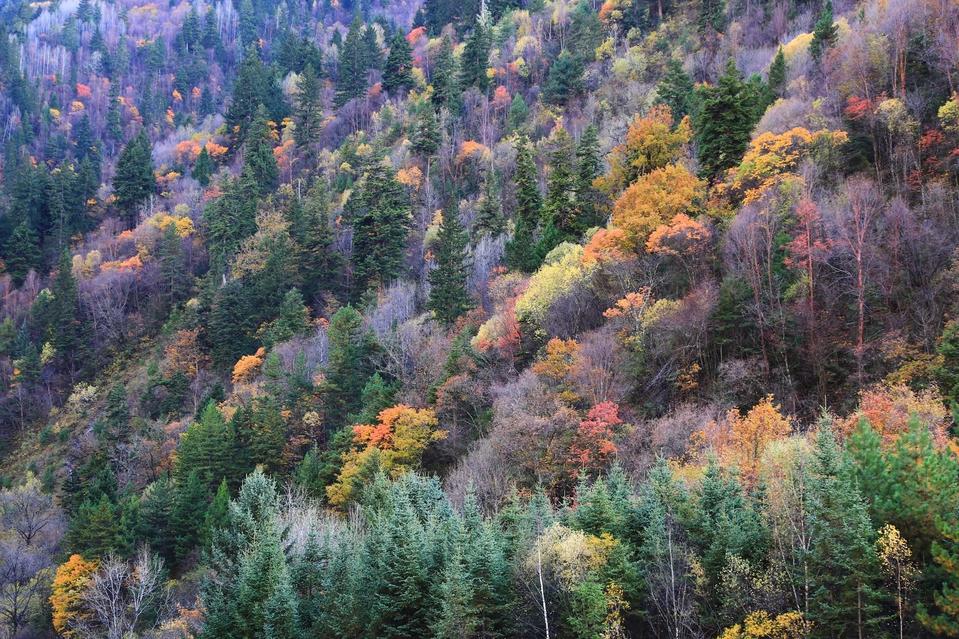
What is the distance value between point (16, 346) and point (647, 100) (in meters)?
70.3

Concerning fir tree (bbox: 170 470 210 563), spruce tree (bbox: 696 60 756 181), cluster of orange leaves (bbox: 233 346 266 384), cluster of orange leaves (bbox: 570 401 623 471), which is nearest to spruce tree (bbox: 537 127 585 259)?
spruce tree (bbox: 696 60 756 181)

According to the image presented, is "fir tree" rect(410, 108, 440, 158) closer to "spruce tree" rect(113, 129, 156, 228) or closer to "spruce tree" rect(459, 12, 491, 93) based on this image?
"spruce tree" rect(459, 12, 491, 93)

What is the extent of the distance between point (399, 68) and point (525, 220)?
145 ft

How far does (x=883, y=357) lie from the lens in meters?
29.8

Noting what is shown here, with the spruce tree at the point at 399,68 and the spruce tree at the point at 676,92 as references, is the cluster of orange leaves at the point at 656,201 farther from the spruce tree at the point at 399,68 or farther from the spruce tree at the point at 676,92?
the spruce tree at the point at 399,68

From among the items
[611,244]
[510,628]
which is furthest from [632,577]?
[611,244]

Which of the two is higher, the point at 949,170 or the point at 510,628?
the point at 949,170

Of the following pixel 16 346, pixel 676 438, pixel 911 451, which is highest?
pixel 911 451

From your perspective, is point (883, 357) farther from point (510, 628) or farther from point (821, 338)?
point (510, 628)

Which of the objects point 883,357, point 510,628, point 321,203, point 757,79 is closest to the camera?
point 510,628

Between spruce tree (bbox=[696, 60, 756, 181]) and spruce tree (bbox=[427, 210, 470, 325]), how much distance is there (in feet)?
62.4

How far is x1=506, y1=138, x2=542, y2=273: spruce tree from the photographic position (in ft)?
178

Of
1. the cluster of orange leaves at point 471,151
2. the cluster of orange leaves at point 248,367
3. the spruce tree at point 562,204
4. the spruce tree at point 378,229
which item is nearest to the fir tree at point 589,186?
the spruce tree at point 562,204

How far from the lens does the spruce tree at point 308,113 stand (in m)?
92.9
